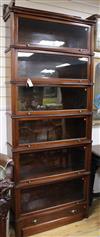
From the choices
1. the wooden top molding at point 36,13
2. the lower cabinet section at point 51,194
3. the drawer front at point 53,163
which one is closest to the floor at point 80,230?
the lower cabinet section at point 51,194

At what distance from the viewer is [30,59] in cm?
206

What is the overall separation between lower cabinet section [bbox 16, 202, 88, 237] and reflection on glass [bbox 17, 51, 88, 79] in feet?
4.44

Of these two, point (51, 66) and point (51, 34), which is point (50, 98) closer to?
point (51, 66)

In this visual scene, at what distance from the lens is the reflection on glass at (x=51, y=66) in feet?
6.64

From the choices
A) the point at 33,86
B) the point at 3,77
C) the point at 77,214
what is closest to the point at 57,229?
the point at 77,214

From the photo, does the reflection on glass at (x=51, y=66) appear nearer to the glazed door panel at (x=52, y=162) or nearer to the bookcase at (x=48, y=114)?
the bookcase at (x=48, y=114)

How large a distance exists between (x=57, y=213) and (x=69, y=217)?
6.4 inches

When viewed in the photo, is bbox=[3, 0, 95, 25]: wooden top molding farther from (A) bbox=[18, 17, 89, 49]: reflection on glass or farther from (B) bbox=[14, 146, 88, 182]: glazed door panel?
(B) bbox=[14, 146, 88, 182]: glazed door panel

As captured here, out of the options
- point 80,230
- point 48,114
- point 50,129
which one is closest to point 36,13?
point 48,114

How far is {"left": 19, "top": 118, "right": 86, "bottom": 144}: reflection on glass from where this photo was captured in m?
2.12

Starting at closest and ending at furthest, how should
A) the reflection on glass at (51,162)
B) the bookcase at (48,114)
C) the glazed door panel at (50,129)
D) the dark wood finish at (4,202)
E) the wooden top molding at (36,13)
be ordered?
the dark wood finish at (4,202) < the wooden top molding at (36,13) < the bookcase at (48,114) < the glazed door panel at (50,129) < the reflection on glass at (51,162)

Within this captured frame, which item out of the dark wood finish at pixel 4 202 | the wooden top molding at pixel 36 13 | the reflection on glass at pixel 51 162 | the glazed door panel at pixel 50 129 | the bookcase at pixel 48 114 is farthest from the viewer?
the reflection on glass at pixel 51 162

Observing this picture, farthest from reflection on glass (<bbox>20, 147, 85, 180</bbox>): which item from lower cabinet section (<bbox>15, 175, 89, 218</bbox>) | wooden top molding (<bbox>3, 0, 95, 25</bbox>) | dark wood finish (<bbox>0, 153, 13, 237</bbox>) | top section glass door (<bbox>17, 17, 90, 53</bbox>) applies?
wooden top molding (<bbox>3, 0, 95, 25</bbox>)

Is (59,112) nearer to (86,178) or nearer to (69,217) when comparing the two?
(86,178)
